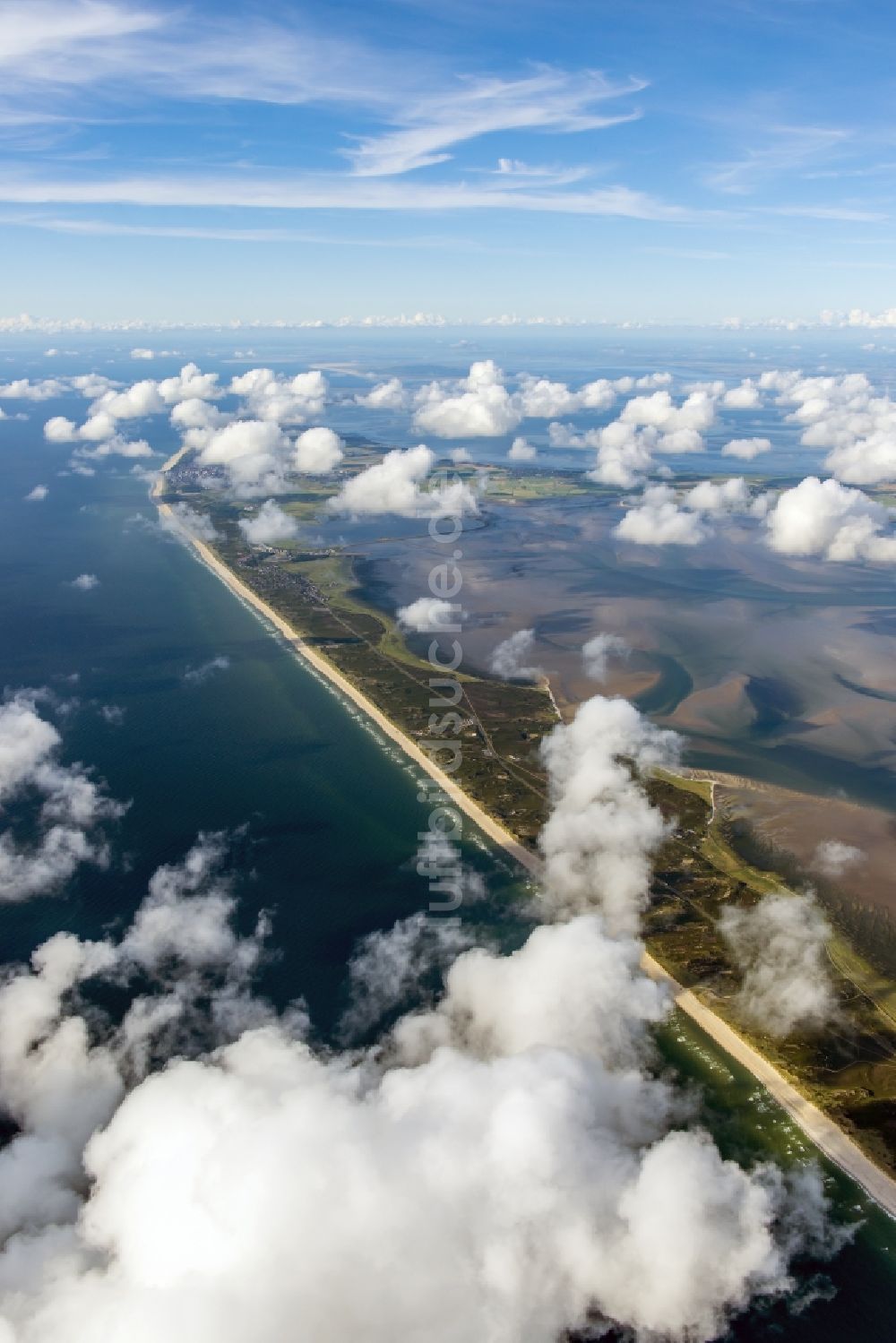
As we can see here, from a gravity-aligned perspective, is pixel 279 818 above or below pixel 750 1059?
above

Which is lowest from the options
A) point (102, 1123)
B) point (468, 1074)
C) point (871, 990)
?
point (871, 990)

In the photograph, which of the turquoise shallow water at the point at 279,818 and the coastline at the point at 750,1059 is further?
the turquoise shallow water at the point at 279,818

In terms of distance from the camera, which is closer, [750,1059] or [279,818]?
[750,1059]

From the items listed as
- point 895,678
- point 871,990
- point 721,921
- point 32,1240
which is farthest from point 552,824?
point 895,678

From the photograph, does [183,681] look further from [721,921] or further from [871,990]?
[871,990]

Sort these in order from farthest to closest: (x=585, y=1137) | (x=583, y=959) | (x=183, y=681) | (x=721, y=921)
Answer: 1. (x=183, y=681)
2. (x=721, y=921)
3. (x=583, y=959)
4. (x=585, y=1137)

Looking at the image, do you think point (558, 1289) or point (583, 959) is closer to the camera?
point (558, 1289)

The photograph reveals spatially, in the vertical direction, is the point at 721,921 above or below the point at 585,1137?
below

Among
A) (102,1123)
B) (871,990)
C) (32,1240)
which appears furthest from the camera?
(871,990)
